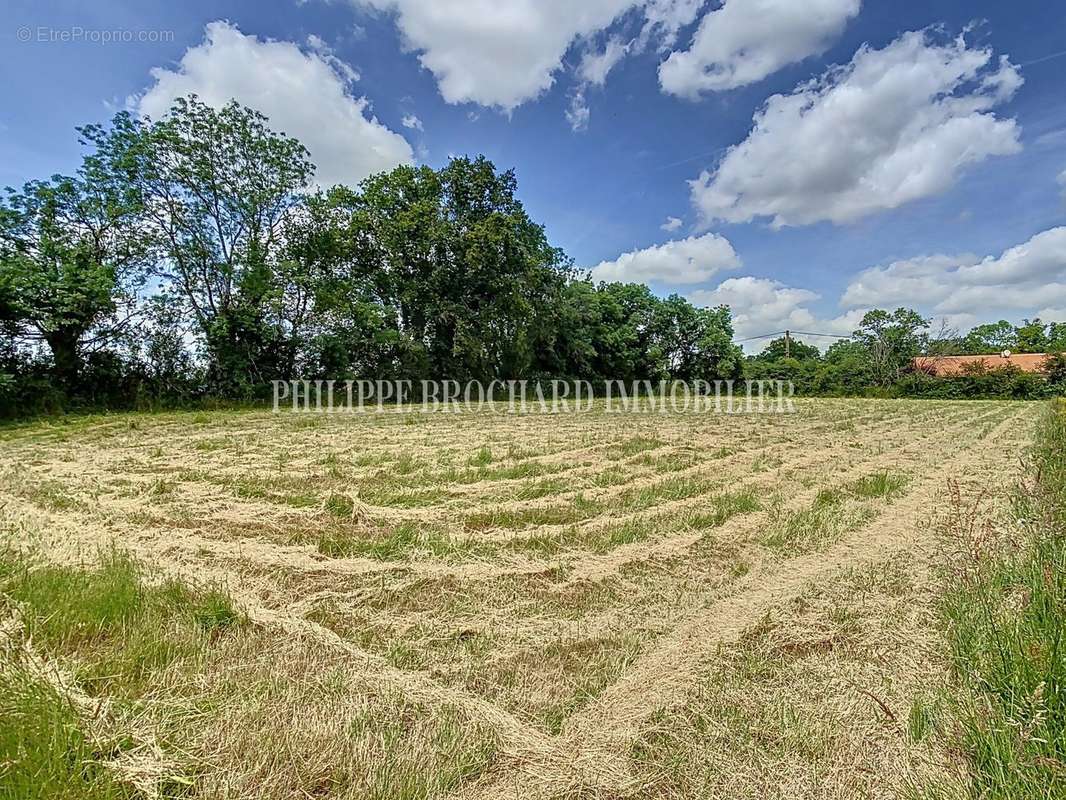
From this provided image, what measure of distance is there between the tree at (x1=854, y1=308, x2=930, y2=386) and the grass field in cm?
3017

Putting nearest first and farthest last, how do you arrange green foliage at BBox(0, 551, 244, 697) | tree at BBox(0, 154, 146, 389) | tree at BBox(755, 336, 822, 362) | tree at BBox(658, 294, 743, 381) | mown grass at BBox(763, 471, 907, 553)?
green foliage at BBox(0, 551, 244, 697) → mown grass at BBox(763, 471, 907, 553) → tree at BBox(0, 154, 146, 389) → tree at BBox(658, 294, 743, 381) → tree at BBox(755, 336, 822, 362)

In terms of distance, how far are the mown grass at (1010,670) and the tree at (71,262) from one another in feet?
48.9

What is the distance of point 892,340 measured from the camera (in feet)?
114

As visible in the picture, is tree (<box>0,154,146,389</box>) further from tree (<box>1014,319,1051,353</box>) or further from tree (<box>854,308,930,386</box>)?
tree (<box>1014,319,1051,353</box>)

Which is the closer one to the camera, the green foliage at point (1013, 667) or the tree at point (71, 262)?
the green foliage at point (1013, 667)

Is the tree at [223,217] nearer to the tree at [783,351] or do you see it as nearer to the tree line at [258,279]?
the tree line at [258,279]

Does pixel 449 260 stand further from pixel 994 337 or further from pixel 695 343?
pixel 994 337

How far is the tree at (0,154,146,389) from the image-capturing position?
1007 cm

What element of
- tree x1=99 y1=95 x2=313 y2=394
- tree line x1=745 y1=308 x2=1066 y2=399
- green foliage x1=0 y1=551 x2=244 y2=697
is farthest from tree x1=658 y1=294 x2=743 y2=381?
green foliage x1=0 y1=551 x2=244 y2=697

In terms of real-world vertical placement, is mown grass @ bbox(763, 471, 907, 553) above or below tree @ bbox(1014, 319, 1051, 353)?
below

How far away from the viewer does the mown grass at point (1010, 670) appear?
46.7 inches

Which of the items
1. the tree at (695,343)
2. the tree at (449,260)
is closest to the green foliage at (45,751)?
the tree at (449,260)

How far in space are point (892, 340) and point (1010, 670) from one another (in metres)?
42.4

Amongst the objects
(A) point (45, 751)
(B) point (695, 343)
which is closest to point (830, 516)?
(A) point (45, 751)
